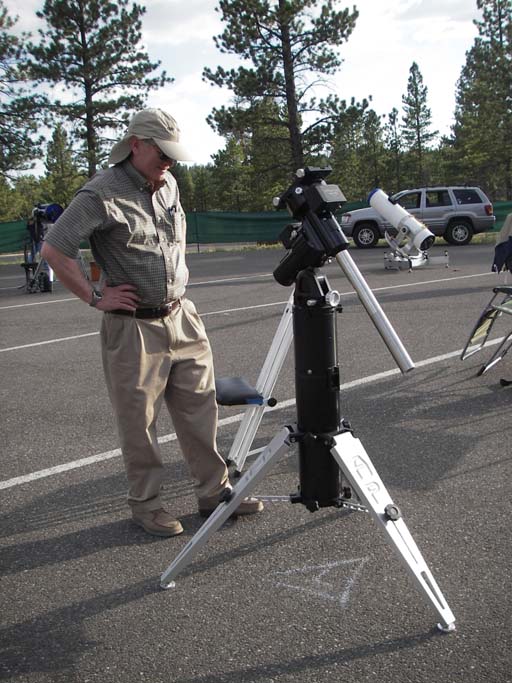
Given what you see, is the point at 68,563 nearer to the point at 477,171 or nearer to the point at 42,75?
the point at 42,75

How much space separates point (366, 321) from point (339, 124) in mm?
23067

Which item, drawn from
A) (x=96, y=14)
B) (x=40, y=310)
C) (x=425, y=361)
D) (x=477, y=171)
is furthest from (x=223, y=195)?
(x=425, y=361)

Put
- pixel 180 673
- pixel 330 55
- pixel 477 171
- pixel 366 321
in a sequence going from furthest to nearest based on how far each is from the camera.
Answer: pixel 477 171, pixel 330 55, pixel 366 321, pixel 180 673

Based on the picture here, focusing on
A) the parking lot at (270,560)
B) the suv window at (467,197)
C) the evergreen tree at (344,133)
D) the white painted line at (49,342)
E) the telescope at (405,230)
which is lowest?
the parking lot at (270,560)

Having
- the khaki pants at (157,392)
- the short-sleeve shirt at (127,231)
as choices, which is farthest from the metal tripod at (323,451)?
the short-sleeve shirt at (127,231)

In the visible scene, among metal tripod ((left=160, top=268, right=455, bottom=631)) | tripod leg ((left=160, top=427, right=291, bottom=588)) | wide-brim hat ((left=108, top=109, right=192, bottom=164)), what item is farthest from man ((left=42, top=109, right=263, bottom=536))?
metal tripod ((left=160, top=268, right=455, bottom=631))

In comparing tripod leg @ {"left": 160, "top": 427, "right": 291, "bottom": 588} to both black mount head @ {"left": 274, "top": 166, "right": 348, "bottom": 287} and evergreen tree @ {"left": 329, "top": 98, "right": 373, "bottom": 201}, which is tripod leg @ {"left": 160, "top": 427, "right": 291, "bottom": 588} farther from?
evergreen tree @ {"left": 329, "top": 98, "right": 373, "bottom": 201}

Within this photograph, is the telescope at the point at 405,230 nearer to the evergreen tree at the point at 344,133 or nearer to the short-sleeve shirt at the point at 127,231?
the short-sleeve shirt at the point at 127,231

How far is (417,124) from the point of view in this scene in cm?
6381

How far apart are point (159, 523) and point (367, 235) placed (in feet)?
70.3

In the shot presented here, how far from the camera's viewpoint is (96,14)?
1345 inches

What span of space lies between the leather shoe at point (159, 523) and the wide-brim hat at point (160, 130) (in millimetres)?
1741

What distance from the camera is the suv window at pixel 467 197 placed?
23.2 m

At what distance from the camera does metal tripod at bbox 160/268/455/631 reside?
8.52ft
